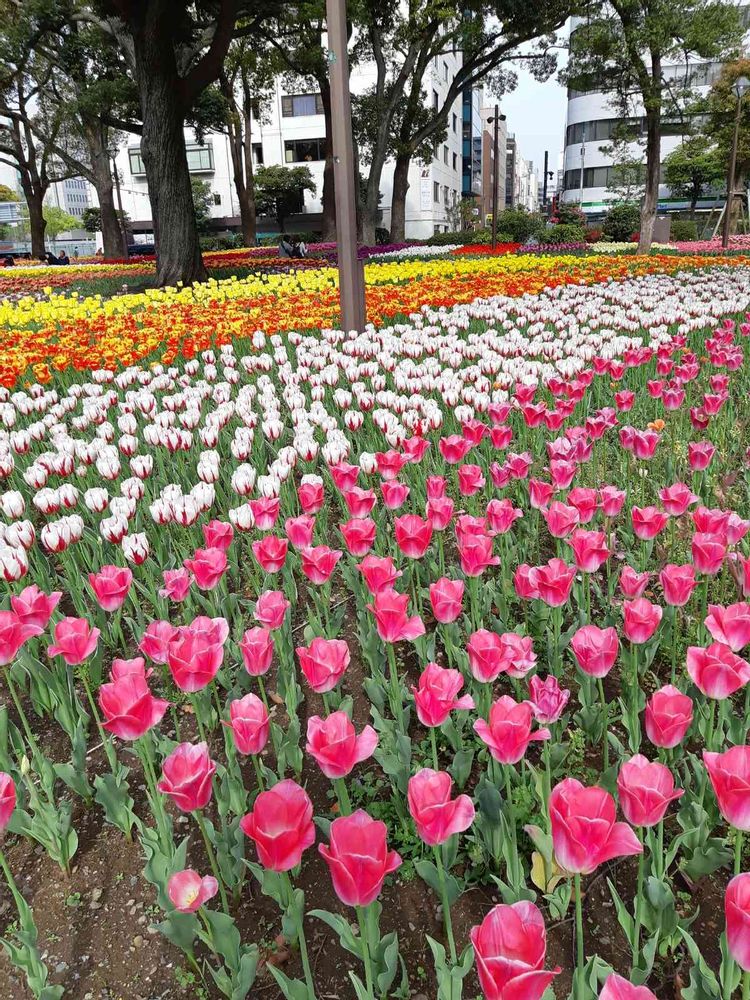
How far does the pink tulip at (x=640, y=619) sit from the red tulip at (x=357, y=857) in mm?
890

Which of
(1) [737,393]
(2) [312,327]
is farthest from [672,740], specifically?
(2) [312,327]

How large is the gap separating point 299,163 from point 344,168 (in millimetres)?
48897

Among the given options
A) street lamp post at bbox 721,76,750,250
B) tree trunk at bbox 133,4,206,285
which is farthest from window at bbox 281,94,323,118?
tree trunk at bbox 133,4,206,285

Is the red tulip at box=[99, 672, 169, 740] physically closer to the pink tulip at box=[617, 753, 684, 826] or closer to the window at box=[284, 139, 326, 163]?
the pink tulip at box=[617, 753, 684, 826]

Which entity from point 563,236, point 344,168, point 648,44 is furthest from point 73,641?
point 563,236

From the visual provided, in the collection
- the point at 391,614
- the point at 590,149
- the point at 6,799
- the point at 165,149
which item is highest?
the point at 590,149

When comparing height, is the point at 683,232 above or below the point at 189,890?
above

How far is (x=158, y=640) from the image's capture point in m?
1.64

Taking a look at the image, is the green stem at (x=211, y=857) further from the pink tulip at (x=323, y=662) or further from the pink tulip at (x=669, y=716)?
the pink tulip at (x=669, y=716)

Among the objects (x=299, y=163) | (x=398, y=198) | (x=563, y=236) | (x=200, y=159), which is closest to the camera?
(x=398, y=198)

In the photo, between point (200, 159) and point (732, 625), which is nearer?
point (732, 625)

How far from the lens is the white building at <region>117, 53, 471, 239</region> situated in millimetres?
49312

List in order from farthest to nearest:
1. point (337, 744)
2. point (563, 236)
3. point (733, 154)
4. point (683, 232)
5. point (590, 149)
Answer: point (590, 149) < point (683, 232) < point (563, 236) < point (733, 154) < point (337, 744)

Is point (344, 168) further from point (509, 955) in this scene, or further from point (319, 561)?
point (509, 955)
